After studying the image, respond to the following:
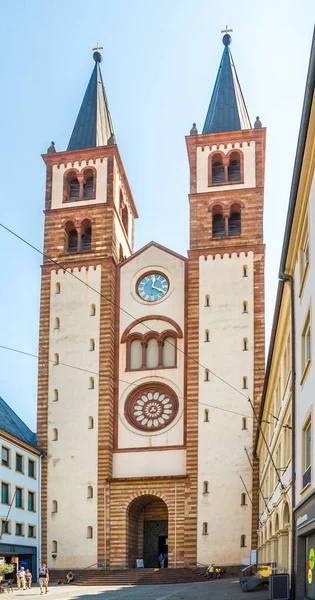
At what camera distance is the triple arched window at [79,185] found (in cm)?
5838

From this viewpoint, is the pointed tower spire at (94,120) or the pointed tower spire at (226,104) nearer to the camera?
the pointed tower spire at (226,104)

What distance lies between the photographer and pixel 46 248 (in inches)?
2255

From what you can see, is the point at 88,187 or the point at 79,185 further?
the point at 88,187

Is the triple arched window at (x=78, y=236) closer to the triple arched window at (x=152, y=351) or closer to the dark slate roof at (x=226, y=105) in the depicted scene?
the triple arched window at (x=152, y=351)

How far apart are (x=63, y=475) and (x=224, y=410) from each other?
1062cm

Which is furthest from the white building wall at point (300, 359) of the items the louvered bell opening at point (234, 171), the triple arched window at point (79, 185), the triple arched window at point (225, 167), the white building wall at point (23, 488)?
the triple arched window at point (79, 185)

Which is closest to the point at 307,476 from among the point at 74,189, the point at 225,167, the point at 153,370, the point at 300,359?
the point at 300,359

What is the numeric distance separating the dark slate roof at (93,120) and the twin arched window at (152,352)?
15.1 meters

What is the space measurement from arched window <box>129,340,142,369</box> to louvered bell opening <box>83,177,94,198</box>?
11.3 metres

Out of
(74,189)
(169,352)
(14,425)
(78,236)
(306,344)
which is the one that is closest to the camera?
(306,344)

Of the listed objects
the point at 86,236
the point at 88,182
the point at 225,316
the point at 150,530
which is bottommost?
the point at 150,530

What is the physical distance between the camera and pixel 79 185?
5869 centimetres

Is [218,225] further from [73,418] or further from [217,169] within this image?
[73,418]

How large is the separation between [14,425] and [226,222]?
18.8 metres
